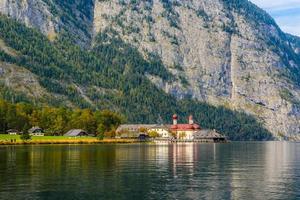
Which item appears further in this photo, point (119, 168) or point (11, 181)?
point (119, 168)

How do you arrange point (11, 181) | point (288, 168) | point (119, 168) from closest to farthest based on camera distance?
point (11, 181), point (119, 168), point (288, 168)

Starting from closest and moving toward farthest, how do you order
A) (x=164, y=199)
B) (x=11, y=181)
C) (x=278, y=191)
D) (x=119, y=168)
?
(x=164, y=199)
(x=278, y=191)
(x=11, y=181)
(x=119, y=168)

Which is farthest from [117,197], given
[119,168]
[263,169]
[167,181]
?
[263,169]

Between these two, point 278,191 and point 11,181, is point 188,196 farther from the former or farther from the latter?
point 11,181

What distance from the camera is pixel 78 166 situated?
357 feet

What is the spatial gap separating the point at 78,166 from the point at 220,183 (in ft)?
114

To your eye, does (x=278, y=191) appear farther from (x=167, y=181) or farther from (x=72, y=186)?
(x=72, y=186)

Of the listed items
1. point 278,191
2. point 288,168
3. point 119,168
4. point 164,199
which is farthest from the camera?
point 288,168

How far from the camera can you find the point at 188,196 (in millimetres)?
69438

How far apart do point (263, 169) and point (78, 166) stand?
3462 cm

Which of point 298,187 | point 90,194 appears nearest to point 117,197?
point 90,194

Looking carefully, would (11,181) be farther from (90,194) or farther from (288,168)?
(288,168)

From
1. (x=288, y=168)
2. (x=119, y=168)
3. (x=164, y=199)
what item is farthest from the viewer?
(x=288, y=168)

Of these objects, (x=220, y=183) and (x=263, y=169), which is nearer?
(x=220, y=183)
